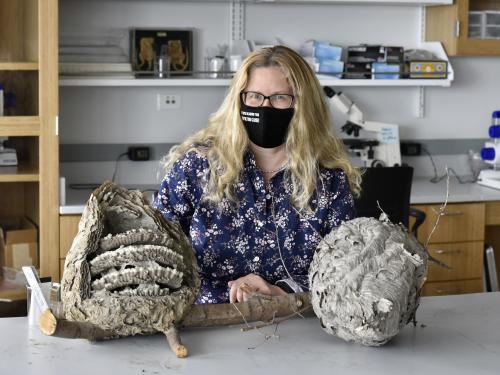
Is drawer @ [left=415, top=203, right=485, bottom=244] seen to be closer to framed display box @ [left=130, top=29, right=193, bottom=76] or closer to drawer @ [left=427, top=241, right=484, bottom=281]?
drawer @ [left=427, top=241, right=484, bottom=281]

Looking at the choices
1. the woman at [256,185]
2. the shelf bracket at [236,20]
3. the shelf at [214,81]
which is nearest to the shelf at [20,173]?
the shelf at [214,81]

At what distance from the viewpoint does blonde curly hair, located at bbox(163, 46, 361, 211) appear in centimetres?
248

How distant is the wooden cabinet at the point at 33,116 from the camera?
369 cm

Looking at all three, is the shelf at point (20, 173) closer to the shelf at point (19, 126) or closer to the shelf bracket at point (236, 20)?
the shelf at point (19, 126)

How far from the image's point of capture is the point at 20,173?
3.77m

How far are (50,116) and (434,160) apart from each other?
2131mm

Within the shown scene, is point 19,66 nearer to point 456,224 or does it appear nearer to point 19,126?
point 19,126

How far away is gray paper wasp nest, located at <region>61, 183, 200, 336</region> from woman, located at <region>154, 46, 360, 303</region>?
67 centimetres

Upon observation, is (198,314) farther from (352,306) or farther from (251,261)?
(251,261)

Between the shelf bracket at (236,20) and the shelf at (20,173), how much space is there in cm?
123

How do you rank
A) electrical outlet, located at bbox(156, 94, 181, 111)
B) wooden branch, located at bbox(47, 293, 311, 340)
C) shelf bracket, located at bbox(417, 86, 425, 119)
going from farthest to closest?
shelf bracket, located at bbox(417, 86, 425, 119), electrical outlet, located at bbox(156, 94, 181, 111), wooden branch, located at bbox(47, 293, 311, 340)

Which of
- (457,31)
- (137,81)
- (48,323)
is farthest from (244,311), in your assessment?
(457,31)

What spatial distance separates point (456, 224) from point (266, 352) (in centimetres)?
257

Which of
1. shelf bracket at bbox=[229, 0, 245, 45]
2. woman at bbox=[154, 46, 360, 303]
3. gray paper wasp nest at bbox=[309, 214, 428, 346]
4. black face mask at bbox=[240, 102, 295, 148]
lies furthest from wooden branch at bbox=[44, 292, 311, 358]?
shelf bracket at bbox=[229, 0, 245, 45]
